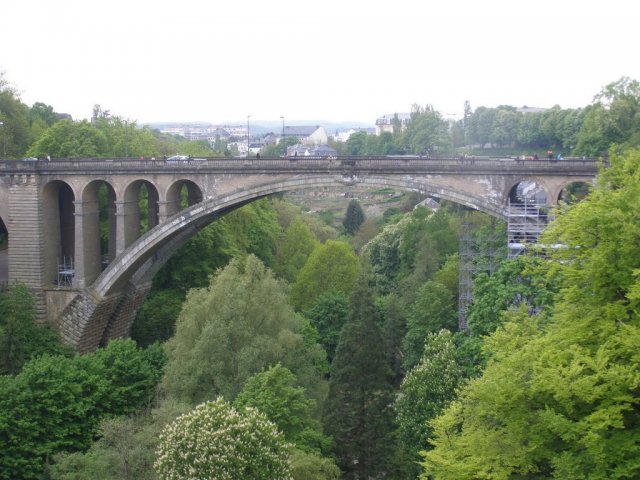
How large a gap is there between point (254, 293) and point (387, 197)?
76.0m

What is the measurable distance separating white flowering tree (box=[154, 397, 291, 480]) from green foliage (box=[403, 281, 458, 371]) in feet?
43.6

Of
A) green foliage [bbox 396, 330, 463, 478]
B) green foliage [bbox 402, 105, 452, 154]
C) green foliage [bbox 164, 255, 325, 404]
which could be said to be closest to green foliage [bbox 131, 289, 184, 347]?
green foliage [bbox 164, 255, 325, 404]

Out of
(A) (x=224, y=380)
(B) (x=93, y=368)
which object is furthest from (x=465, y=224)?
(B) (x=93, y=368)

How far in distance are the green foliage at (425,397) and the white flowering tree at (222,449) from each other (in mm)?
5468

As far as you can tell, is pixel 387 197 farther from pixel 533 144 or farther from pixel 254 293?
pixel 254 293

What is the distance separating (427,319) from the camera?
3491 cm

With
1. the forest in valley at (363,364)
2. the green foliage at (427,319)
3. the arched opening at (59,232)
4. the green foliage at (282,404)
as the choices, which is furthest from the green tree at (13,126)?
the green foliage at (282,404)

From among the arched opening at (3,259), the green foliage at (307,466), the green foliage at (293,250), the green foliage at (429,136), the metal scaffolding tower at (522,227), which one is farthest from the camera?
the green foliage at (429,136)

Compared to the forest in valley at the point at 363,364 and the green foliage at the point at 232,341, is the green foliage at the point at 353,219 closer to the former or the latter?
the forest in valley at the point at 363,364

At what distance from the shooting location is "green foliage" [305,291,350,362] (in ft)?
Result: 130

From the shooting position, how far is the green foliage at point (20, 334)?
1286 inches

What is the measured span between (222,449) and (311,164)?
16.7 meters

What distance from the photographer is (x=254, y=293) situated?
30.5 m

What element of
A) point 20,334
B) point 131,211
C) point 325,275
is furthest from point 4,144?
point 325,275
